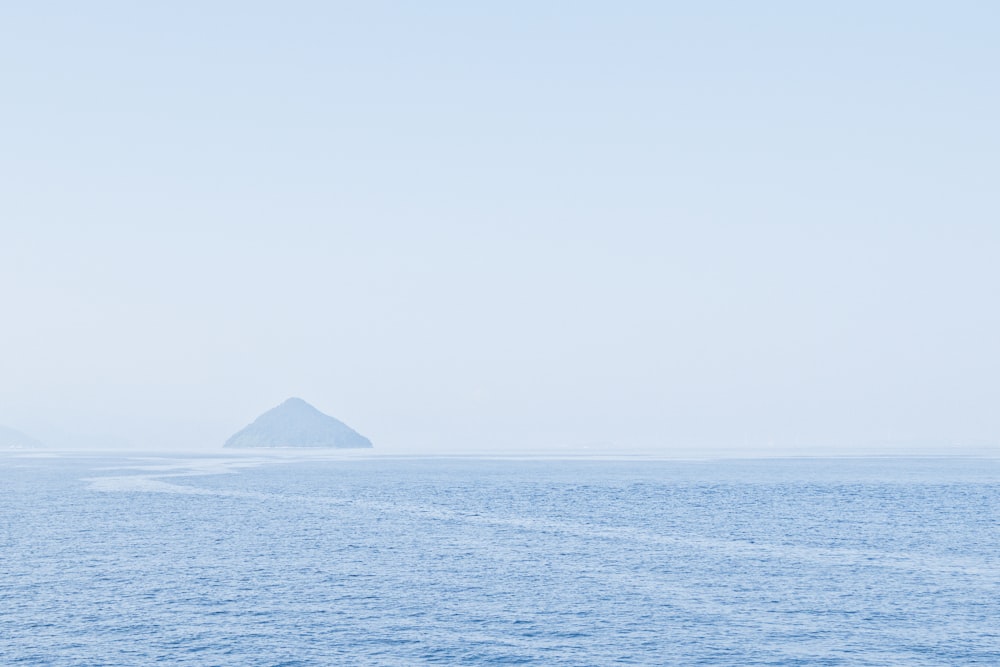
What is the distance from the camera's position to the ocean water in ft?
184

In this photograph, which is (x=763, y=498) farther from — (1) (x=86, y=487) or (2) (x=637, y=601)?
(1) (x=86, y=487)

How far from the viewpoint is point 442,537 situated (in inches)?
4205

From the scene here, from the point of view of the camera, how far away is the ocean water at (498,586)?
A: 5609 cm

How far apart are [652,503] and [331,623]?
98671 millimetres

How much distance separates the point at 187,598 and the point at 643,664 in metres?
36.4

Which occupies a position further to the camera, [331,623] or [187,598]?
[187,598]

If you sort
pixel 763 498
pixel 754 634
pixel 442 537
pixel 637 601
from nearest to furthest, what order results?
pixel 754 634 < pixel 637 601 < pixel 442 537 < pixel 763 498

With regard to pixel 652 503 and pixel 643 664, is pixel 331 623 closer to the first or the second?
pixel 643 664

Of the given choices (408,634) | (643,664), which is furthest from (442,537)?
(643,664)

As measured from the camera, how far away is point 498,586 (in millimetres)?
75125

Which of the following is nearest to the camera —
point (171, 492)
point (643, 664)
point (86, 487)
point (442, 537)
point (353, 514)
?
point (643, 664)

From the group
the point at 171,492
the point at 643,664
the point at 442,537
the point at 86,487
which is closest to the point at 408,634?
the point at 643,664

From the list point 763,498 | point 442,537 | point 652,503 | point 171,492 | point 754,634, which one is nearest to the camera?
point 754,634

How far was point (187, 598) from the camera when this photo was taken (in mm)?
70688
